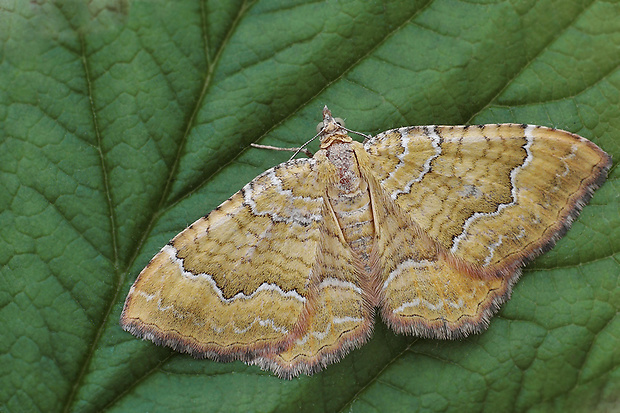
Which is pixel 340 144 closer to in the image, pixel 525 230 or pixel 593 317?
pixel 525 230

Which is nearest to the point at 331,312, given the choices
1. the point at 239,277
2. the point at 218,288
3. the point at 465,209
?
the point at 239,277

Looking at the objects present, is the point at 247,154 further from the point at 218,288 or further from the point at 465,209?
the point at 465,209

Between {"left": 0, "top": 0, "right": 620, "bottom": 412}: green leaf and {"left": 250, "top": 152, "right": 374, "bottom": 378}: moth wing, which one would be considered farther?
{"left": 250, "top": 152, "right": 374, "bottom": 378}: moth wing

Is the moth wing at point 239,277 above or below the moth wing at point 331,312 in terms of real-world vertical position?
above

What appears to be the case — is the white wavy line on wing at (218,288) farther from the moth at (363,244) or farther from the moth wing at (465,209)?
the moth wing at (465,209)

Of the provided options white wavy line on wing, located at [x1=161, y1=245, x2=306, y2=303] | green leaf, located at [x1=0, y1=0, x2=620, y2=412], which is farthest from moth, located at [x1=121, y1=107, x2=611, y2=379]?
green leaf, located at [x1=0, y1=0, x2=620, y2=412]

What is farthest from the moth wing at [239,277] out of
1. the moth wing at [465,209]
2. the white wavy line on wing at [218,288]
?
the moth wing at [465,209]

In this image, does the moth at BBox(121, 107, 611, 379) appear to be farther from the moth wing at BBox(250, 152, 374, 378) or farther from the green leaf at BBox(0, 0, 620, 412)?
the green leaf at BBox(0, 0, 620, 412)
